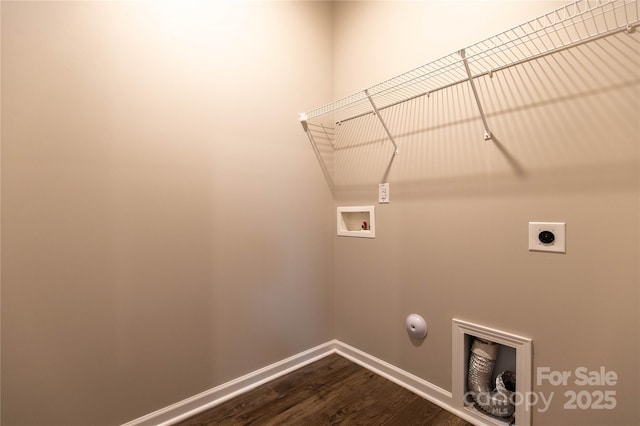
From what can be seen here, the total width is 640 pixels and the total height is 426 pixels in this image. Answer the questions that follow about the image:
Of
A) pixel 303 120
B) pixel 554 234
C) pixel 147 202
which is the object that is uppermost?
pixel 303 120

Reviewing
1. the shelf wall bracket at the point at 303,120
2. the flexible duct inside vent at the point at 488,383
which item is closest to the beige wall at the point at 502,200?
the flexible duct inside vent at the point at 488,383

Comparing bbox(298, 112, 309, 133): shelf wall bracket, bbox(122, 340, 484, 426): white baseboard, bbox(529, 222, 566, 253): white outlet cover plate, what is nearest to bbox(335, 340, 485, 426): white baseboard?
bbox(122, 340, 484, 426): white baseboard

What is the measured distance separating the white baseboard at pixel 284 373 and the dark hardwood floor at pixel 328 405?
0.10ft

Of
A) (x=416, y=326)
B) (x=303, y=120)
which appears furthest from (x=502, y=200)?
(x=303, y=120)

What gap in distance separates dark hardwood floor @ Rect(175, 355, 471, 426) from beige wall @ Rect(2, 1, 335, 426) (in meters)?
0.16

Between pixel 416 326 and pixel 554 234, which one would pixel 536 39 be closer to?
pixel 554 234

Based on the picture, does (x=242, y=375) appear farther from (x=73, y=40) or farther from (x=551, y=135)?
(x=551, y=135)

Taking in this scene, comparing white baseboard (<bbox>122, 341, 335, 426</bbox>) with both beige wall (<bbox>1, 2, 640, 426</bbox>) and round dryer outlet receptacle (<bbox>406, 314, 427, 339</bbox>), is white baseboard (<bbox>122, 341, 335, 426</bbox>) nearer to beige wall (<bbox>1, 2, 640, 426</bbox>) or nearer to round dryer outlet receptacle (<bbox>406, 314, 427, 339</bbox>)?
beige wall (<bbox>1, 2, 640, 426</bbox>)

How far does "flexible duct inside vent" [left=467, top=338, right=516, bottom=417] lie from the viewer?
1.33m

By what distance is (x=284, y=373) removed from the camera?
184cm

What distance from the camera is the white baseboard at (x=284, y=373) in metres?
1.42

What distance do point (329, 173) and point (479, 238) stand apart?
1135 mm

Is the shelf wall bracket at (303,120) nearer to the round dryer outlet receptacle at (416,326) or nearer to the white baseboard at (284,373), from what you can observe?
the round dryer outlet receptacle at (416,326)

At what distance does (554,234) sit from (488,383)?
0.81 meters
